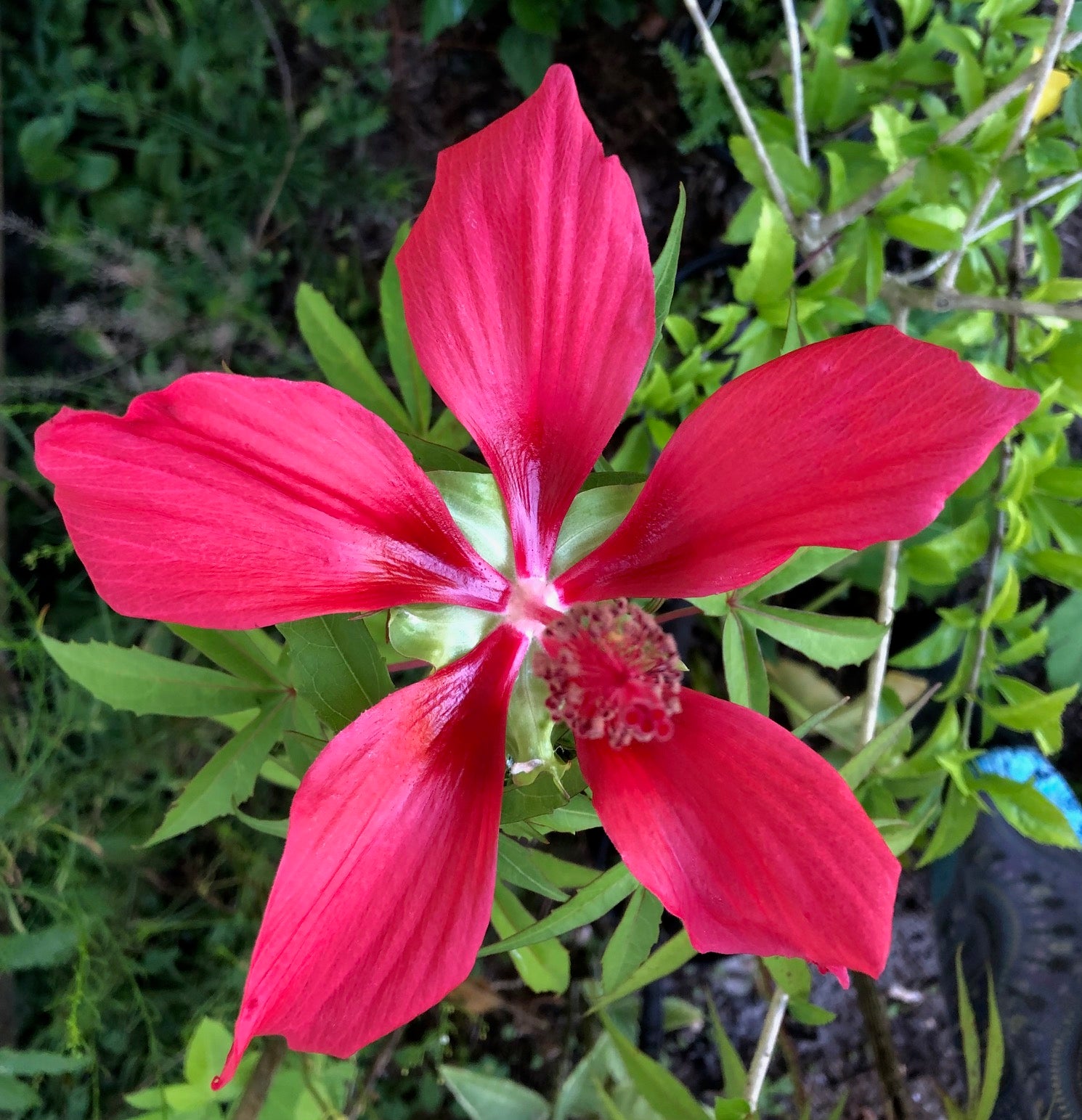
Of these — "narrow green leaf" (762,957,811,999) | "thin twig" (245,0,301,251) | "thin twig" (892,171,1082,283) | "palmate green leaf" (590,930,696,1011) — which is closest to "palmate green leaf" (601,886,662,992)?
"palmate green leaf" (590,930,696,1011)

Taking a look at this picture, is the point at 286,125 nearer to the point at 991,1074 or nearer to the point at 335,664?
the point at 335,664

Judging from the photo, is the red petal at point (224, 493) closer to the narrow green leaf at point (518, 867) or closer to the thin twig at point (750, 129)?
the narrow green leaf at point (518, 867)

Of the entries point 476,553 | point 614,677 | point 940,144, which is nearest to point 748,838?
point 614,677

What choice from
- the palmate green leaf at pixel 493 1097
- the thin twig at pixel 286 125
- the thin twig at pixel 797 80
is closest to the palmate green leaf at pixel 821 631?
the thin twig at pixel 797 80

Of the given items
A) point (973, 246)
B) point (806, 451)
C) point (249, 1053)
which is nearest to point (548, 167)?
point (806, 451)

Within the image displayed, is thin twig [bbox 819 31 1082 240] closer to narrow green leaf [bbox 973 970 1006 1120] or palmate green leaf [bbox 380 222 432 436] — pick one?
palmate green leaf [bbox 380 222 432 436]

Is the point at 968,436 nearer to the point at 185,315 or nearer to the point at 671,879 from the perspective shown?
the point at 671,879
